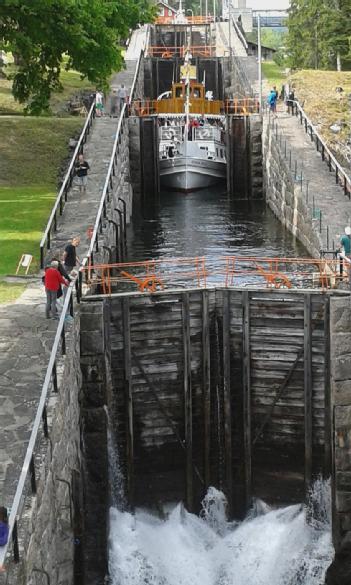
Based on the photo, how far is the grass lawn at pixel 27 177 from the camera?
86.4 feet

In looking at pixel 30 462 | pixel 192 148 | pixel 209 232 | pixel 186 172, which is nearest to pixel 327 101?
pixel 192 148

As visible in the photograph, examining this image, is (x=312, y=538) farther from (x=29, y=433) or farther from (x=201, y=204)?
(x=201, y=204)

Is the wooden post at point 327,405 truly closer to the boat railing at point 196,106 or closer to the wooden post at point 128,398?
the wooden post at point 128,398

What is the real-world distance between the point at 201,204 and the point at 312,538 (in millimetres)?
20410

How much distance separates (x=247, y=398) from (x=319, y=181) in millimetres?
12968

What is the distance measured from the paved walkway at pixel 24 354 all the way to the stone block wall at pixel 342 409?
19.5ft

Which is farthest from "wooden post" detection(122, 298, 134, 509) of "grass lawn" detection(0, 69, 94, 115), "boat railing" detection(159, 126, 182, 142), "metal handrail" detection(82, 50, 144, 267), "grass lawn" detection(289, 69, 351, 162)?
"boat railing" detection(159, 126, 182, 142)

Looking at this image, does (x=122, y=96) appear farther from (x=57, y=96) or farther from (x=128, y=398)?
(x=128, y=398)

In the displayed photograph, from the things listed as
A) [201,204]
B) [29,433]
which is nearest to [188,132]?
[201,204]

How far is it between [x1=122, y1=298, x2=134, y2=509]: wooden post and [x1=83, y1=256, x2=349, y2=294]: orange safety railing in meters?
0.71

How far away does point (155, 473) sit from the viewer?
22000 millimetres

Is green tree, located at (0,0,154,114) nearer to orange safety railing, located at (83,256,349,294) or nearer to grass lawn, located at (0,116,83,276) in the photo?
grass lawn, located at (0,116,83,276)

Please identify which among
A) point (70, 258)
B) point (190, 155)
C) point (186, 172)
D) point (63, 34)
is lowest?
point (70, 258)

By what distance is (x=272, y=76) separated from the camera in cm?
6066
